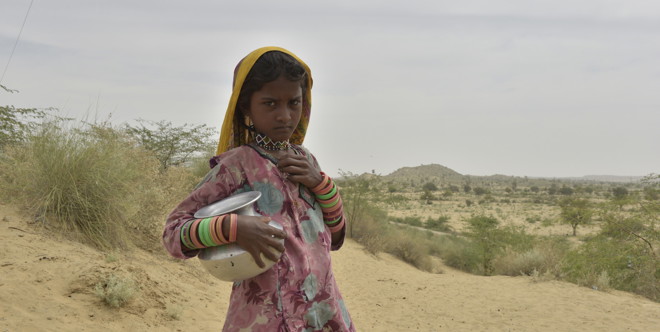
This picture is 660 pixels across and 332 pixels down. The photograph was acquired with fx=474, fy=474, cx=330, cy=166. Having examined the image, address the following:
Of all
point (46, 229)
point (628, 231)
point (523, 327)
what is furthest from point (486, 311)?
point (46, 229)

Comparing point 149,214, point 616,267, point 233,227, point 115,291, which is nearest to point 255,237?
point 233,227

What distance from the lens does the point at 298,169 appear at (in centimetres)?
153

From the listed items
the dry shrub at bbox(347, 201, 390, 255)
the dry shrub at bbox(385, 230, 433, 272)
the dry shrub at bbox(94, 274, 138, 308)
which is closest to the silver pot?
the dry shrub at bbox(94, 274, 138, 308)

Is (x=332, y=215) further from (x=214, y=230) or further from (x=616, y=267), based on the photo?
(x=616, y=267)

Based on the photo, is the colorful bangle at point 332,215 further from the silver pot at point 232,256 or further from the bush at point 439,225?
the bush at point 439,225

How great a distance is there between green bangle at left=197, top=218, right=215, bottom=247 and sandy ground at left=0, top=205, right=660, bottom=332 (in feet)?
10.2

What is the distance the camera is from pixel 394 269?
1313 centimetres

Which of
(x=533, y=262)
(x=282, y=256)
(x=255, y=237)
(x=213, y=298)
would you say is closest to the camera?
(x=255, y=237)

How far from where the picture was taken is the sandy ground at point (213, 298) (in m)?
4.24

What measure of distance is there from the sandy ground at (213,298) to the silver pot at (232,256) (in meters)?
3.08

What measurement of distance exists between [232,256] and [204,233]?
0.10 metres

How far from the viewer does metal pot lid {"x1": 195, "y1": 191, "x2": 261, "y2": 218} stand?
1.32 metres

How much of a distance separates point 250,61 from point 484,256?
1564cm

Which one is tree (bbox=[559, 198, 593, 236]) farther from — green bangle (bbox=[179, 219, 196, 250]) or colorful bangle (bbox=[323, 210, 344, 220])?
green bangle (bbox=[179, 219, 196, 250])
